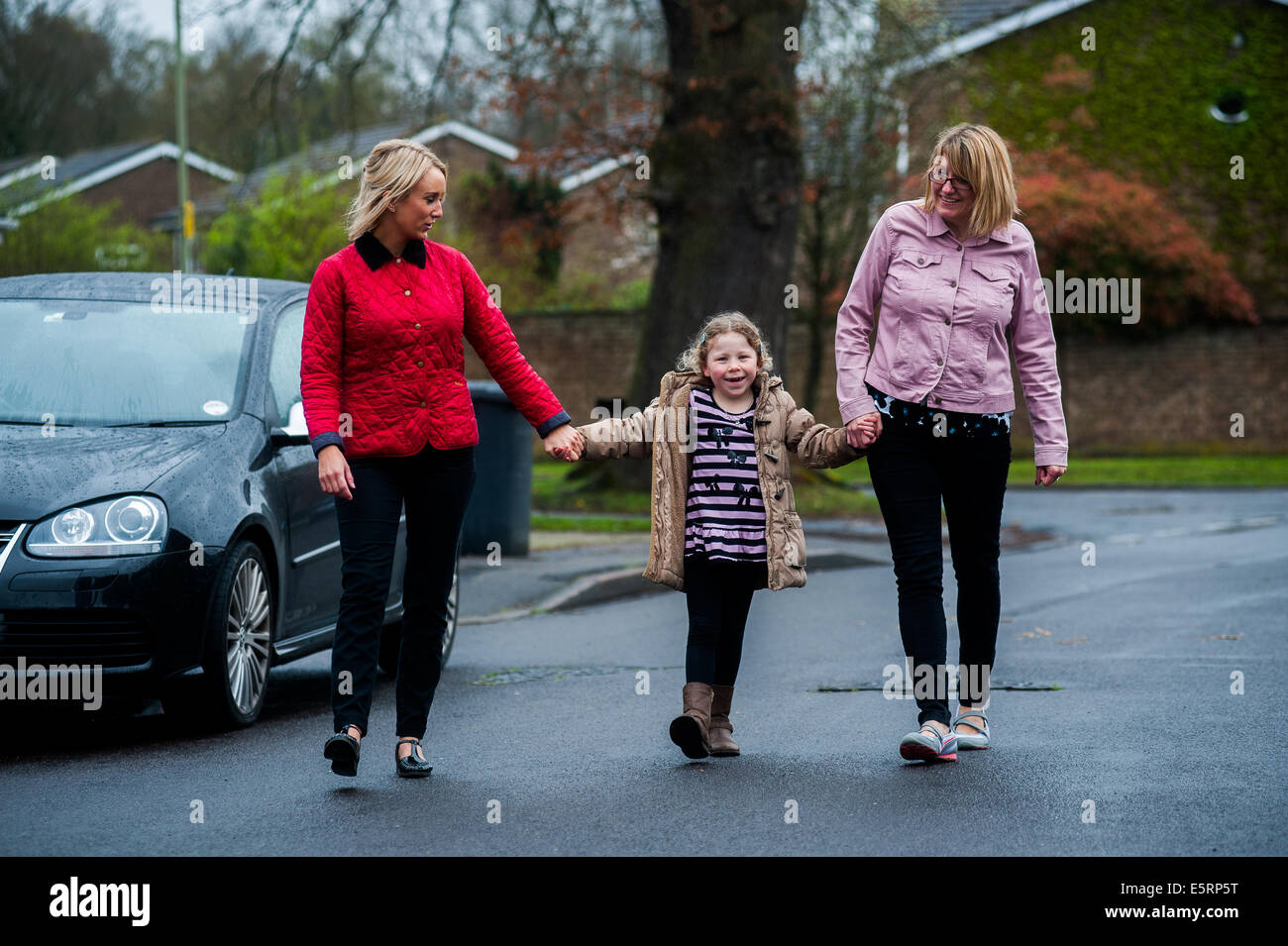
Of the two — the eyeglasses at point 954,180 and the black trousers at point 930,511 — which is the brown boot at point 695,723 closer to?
the black trousers at point 930,511

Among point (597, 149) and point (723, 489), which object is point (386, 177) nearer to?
point (723, 489)

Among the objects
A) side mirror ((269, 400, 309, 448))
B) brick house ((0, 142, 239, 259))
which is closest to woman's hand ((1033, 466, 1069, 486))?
side mirror ((269, 400, 309, 448))

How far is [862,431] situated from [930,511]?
0.35 meters

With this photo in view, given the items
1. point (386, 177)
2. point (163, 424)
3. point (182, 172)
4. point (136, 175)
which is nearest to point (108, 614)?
point (163, 424)

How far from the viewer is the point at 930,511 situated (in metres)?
5.48

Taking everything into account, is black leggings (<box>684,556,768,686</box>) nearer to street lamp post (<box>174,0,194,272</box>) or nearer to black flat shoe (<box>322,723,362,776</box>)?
black flat shoe (<box>322,723,362,776</box>)

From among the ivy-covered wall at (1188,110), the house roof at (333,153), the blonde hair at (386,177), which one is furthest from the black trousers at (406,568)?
the ivy-covered wall at (1188,110)

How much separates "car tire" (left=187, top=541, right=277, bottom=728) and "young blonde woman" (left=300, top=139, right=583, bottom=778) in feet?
3.07

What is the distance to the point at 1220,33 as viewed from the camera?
1318 inches

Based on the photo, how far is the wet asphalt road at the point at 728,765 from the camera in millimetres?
4461

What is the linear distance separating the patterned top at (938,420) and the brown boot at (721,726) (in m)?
1.04

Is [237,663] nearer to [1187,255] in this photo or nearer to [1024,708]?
[1024,708]

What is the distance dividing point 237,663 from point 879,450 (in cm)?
245

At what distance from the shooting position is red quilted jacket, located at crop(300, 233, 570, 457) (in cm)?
509
